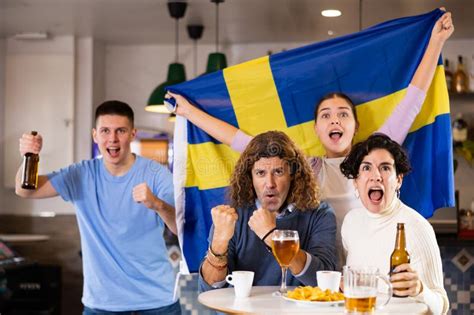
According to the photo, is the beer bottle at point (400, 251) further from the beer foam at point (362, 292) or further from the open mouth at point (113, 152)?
the open mouth at point (113, 152)

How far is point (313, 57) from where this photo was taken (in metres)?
3.48

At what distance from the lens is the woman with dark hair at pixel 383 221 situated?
251cm

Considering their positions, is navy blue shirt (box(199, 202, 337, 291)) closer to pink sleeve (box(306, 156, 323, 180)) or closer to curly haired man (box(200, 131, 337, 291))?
→ curly haired man (box(200, 131, 337, 291))

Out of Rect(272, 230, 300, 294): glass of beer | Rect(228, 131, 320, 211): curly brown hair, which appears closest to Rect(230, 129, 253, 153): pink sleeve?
Rect(228, 131, 320, 211): curly brown hair

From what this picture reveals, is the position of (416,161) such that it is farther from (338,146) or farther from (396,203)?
(396,203)

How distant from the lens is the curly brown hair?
9.24 feet

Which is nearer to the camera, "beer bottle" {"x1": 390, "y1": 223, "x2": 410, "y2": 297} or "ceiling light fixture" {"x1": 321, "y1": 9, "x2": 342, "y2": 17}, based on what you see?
"beer bottle" {"x1": 390, "y1": 223, "x2": 410, "y2": 297}

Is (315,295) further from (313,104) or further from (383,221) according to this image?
(313,104)

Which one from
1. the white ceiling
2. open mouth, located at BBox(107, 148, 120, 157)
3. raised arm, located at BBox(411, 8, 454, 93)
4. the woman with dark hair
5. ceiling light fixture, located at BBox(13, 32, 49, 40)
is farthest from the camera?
ceiling light fixture, located at BBox(13, 32, 49, 40)

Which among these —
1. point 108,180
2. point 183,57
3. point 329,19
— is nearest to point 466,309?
point 329,19

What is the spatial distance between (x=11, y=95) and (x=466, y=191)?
402 centimetres

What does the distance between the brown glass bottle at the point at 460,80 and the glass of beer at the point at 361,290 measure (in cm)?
461

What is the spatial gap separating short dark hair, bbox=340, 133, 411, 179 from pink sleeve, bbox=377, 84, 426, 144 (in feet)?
1.92

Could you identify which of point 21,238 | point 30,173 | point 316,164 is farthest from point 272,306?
point 21,238
